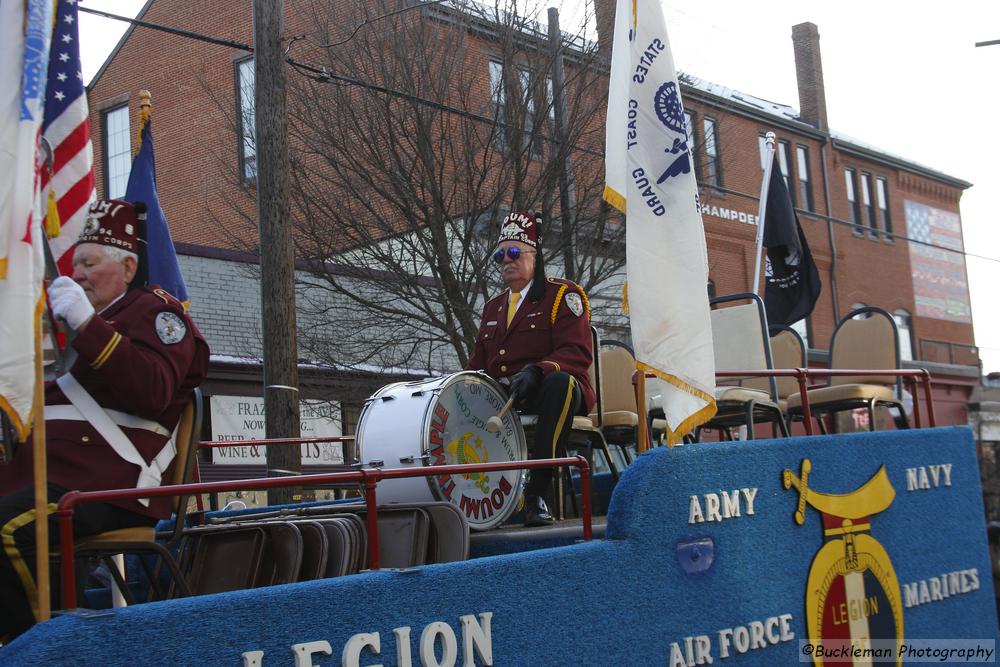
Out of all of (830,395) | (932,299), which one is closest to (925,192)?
(932,299)

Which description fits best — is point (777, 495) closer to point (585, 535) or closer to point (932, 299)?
point (585, 535)

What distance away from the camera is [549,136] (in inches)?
623

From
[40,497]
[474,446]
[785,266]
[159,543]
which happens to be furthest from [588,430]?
[785,266]

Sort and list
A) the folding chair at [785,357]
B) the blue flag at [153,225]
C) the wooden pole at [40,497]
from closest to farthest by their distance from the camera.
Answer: the wooden pole at [40,497] < the blue flag at [153,225] < the folding chair at [785,357]

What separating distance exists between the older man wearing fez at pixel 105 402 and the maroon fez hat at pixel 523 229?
2.47 metres

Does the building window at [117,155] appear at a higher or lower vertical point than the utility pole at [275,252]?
higher

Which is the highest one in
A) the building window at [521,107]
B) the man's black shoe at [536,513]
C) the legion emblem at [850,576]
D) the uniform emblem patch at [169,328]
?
the building window at [521,107]

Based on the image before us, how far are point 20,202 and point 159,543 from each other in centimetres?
A: 172

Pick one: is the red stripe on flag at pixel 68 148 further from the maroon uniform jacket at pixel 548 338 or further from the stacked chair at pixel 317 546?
the maroon uniform jacket at pixel 548 338

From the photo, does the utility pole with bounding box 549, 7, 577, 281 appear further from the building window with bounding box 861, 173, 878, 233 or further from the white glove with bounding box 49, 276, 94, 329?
the building window with bounding box 861, 173, 878, 233

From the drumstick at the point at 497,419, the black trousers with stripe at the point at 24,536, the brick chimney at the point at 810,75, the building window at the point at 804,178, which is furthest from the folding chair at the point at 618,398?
the brick chimney at the point at 810,75

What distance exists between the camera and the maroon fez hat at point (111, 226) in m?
5.14

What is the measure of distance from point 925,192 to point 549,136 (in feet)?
95.3

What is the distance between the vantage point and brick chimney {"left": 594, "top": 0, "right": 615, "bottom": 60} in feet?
53.3
